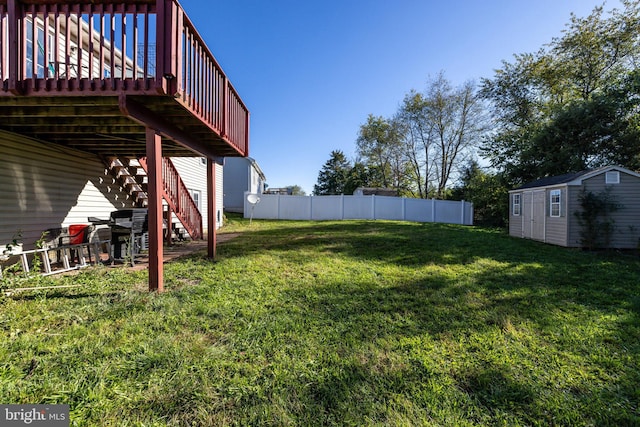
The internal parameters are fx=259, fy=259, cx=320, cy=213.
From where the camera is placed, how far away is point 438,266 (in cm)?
527

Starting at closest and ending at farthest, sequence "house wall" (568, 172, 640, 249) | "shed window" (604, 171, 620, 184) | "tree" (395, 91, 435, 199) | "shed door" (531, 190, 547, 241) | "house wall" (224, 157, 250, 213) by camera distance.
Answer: "house wall" (568, 172, 640, 249) → "shed window" (604, 171, 620, 184) → "shed door" (531, 190, 547, 241) → "house wall" (224, 157, 250, 213) → "tree" (395, 91, 435, 199)

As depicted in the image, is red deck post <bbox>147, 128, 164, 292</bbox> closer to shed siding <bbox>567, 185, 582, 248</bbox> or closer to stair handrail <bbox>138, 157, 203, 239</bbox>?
stair handrail <bbox>138, 157, 203, 239</bbox>

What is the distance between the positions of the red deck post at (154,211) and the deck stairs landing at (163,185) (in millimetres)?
3382

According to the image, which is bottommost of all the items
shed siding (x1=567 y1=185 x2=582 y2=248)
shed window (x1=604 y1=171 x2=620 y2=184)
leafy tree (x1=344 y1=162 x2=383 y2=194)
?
shed siding (x1=567 y1=185 x2=582 y2=248)

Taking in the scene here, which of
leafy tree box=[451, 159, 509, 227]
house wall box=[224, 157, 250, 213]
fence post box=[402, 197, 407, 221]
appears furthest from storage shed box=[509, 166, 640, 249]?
house wall box=[224, 157, 250, 213]

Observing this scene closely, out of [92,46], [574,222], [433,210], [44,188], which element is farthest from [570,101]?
[44,188]

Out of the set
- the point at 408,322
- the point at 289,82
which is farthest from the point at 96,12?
the point at 289,82

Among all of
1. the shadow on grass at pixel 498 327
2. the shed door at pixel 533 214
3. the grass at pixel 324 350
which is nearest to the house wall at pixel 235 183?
the shadow on grass at pixel 498 327

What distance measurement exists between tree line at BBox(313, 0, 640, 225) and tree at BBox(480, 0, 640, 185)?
0.05 m

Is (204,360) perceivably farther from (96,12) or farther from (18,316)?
(96,12)

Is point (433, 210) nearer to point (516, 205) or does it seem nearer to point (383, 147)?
point (516, 205)

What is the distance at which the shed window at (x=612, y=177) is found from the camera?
7.89 m

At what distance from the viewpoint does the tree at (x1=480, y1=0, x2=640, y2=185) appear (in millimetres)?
12312

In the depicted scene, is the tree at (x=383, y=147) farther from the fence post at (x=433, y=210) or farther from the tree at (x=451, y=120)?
the fence post at (x=433, y=210)
